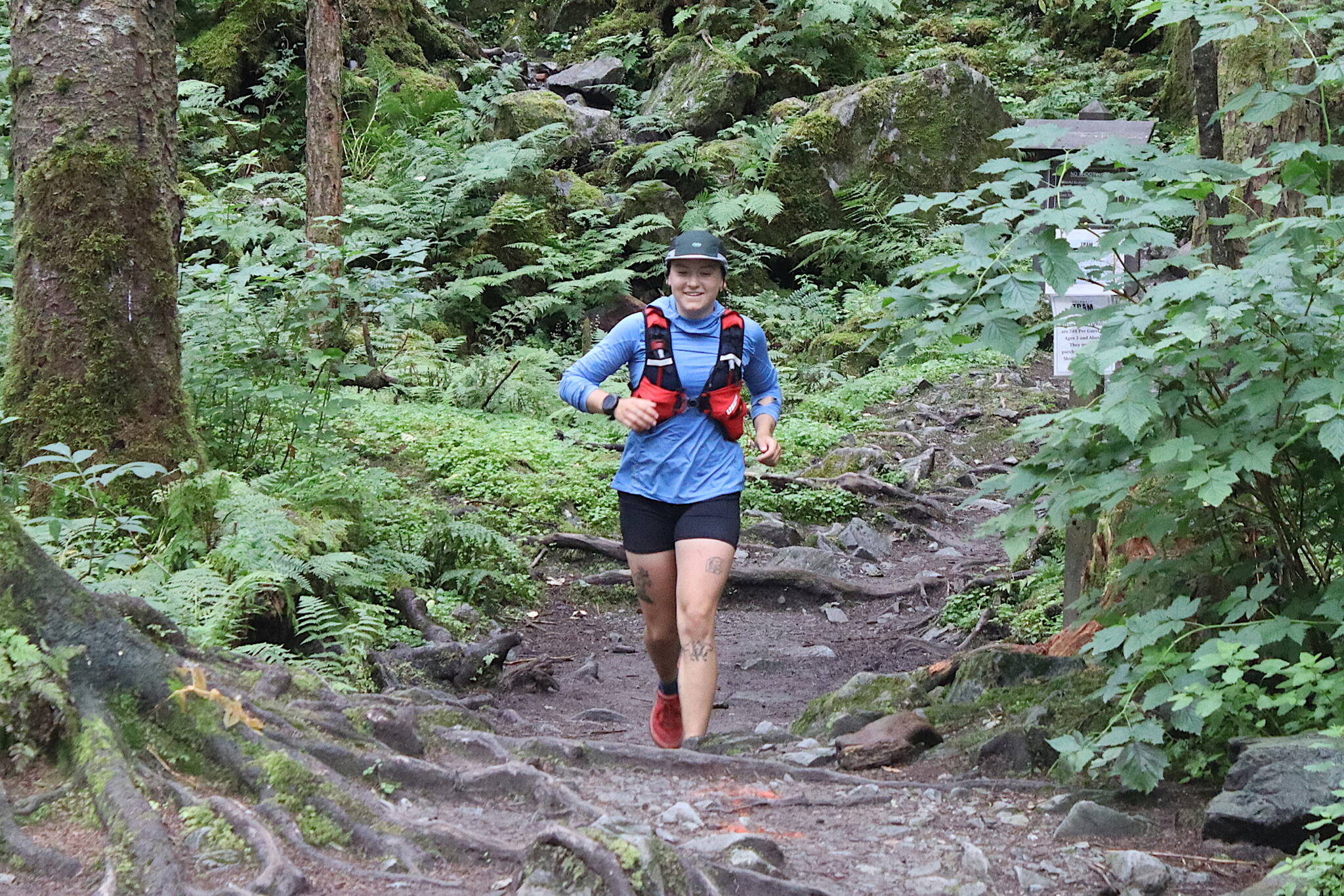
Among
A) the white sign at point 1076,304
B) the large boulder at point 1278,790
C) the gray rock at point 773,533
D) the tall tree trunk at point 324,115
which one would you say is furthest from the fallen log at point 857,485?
the large boulder at point 1278,790

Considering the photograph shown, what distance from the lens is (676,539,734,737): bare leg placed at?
4703mm

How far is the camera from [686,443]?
4770mm

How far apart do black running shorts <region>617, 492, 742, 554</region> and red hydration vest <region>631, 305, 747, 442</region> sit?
313 millimetres

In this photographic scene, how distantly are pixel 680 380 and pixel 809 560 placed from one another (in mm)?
4736

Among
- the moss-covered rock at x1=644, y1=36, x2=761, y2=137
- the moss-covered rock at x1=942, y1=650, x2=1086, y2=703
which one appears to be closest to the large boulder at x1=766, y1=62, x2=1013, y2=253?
the moss-covered rock at x1=644, y1=36, x2=761, y2=137

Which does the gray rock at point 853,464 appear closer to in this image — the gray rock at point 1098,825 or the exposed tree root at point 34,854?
the gray rock at point 1098,825

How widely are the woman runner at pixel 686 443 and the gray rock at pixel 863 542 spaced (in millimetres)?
4871

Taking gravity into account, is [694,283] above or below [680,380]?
above

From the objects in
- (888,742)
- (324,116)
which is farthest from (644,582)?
(324,116)

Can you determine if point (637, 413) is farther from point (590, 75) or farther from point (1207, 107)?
point (590, 75)

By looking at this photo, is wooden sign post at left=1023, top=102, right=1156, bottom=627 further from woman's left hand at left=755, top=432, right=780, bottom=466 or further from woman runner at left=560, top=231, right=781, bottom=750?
woman runner at left=560, top=231, right=781, bottom=750

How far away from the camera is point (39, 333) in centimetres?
558

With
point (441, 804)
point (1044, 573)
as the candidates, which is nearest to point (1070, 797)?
point (441, 804)

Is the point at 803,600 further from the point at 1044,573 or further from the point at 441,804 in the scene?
the point at 441,804
